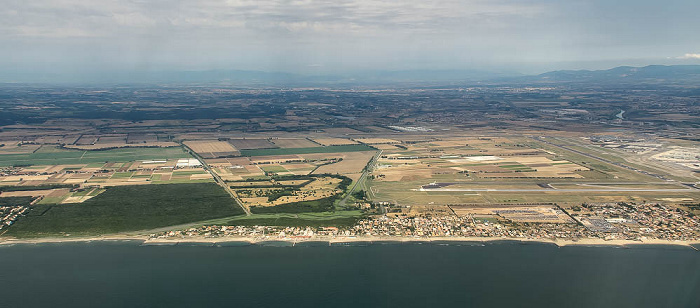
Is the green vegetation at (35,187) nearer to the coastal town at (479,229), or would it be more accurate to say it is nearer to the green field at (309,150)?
the coastal town at (479,229)

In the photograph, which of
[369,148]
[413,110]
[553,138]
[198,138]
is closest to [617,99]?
[413,110]

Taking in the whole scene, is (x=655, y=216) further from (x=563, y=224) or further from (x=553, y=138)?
(x=553, y=138)

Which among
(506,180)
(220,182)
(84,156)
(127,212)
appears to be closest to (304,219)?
(127,212)

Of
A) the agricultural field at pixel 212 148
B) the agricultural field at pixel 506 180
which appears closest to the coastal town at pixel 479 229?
the agricultural field at pixel 506 180

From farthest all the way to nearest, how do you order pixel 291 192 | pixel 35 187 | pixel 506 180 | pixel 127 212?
A: pixel 506 180, pixel 35 187, pixel 291 192, pixel 127 212

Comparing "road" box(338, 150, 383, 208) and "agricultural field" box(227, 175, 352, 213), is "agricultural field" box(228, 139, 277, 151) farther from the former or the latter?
"agricultural field" box(227, 175, 352, 213)

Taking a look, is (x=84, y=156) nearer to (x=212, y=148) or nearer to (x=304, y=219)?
(x=212, y=148)
